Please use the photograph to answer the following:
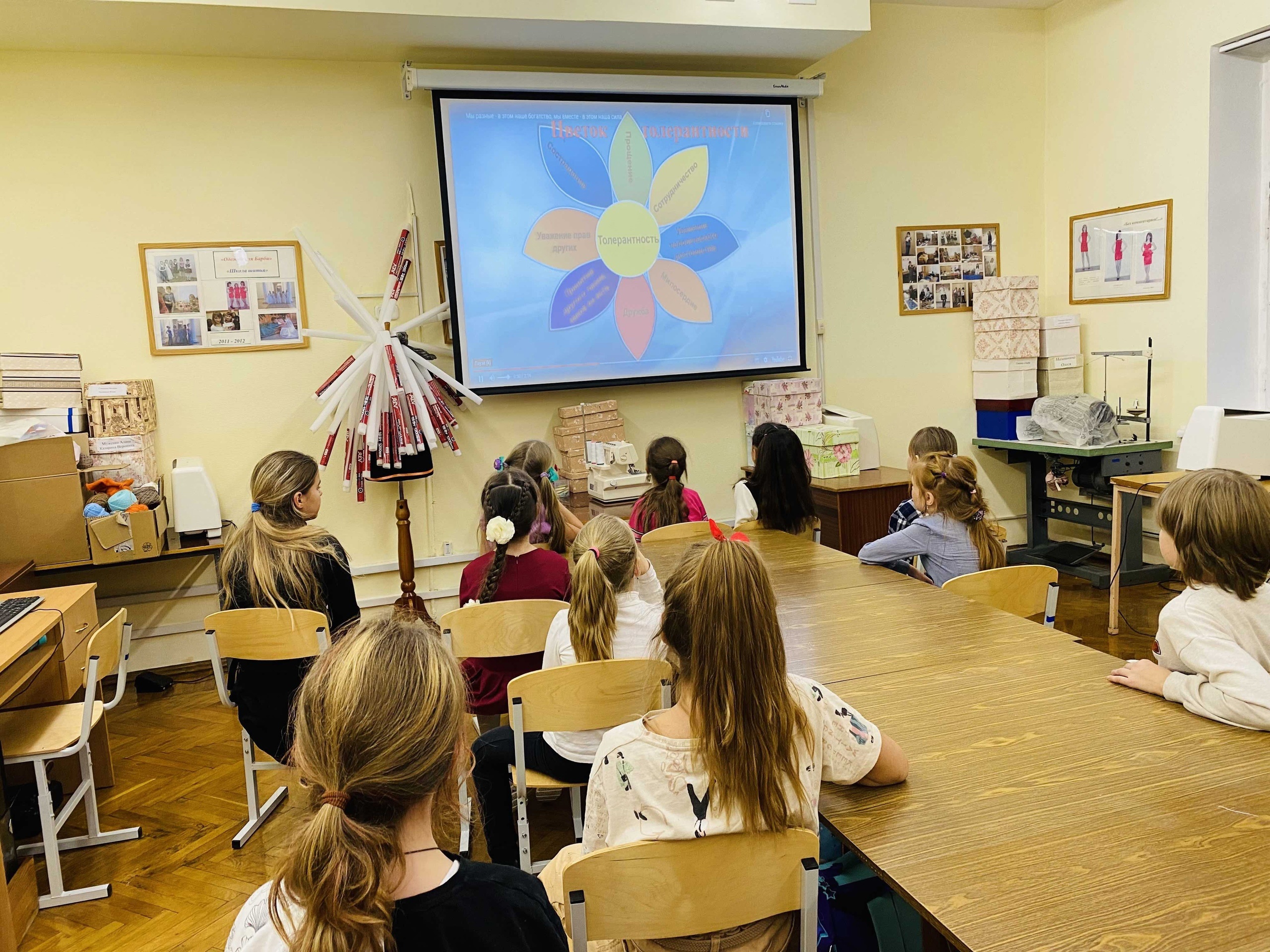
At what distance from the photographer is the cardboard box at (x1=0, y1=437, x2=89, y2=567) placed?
3773 mm

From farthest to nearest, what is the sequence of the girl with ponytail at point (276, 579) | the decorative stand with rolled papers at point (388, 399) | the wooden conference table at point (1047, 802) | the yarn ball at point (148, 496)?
the decorative stand with rolled papers at point (388, 399) < the yarn ball at point (148, 496) < the girl with ponytail at point (276, 579) < the wooden conference table at point (1047, 802)

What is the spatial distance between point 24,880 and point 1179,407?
5244mm

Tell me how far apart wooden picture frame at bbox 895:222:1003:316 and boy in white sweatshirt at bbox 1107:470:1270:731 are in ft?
12.3

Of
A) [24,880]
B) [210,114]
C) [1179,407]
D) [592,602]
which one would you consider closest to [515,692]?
[592,602]

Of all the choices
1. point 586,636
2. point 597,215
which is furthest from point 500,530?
point 597,215

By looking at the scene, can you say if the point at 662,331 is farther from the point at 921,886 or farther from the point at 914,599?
the point at 921,886

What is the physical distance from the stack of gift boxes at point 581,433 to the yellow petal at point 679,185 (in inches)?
41.2

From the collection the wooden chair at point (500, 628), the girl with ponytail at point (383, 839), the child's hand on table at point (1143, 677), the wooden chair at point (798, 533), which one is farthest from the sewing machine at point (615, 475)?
the girl with ponytail at point (383, 839)

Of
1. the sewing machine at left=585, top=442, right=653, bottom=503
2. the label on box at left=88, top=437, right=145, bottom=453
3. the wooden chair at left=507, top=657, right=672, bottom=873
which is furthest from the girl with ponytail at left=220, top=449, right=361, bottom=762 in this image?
the sewing machine at left=585, top=442, right=653, bottom=503

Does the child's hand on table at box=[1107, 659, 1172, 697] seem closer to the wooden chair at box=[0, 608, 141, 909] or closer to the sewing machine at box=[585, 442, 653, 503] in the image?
the wooden chair at box=[0, 608, 141, 909]

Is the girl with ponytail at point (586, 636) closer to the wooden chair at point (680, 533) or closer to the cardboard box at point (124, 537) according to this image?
the wooden chair at point (680, 533)

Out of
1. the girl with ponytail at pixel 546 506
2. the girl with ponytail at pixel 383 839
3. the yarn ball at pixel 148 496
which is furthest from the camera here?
the yarn ball at pixel 148 496

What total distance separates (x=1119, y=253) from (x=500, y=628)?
4.31m

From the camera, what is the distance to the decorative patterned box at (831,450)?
4.75m
